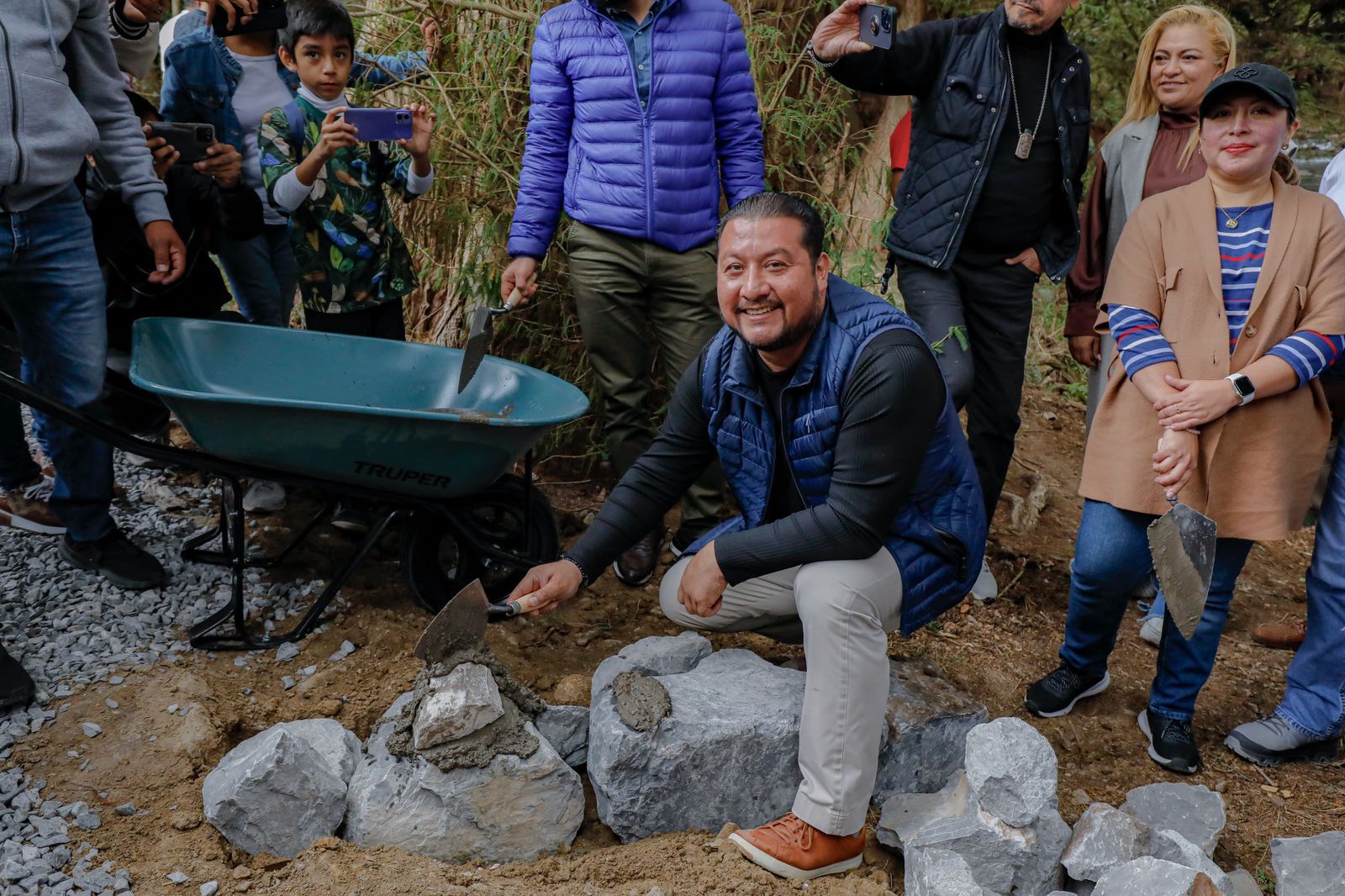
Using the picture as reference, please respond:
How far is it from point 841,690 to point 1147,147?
6.67 feet

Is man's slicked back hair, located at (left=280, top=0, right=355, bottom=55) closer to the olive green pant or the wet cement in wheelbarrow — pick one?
the olive green pant

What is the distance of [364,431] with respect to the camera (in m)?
2.78

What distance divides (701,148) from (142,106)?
1798 mm

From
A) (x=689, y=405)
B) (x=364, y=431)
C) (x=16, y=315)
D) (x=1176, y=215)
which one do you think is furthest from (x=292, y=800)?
(x=1176, y=215)

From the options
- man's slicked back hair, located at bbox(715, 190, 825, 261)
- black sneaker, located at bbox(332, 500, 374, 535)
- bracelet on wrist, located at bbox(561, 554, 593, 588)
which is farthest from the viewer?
black sneaker, located at bbox(332, 500, 374, 535)

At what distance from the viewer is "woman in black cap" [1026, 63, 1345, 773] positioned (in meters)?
2.63

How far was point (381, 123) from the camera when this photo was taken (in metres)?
3.20

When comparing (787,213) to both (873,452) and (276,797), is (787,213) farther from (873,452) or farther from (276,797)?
(276,797)

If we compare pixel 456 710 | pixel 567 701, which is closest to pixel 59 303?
pixel 456 710

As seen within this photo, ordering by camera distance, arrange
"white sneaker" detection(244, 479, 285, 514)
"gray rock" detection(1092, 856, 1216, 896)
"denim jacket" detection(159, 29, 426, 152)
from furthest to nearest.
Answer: "white sneaker" detection(244, 479, 285, 514) < "denim jacket" detection(159, 29, 426, 152) < "gray rock" detection(1092, 856, 1216, 896)

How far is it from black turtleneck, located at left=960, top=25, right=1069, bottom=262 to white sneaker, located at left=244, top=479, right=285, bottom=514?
2.43m

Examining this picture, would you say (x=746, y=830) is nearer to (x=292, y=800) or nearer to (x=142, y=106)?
(x=292, y=800)

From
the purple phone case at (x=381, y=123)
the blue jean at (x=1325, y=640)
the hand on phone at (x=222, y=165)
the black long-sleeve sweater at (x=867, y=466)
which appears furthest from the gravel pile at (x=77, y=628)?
the blue jean at (x=1325, y=640)

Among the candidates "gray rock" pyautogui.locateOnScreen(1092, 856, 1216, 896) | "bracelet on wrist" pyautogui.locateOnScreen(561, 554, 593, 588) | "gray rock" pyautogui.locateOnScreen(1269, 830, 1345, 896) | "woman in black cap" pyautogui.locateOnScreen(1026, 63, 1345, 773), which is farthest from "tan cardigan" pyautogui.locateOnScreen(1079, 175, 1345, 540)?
"bracelet on wrist" pyautogui.locateOnScreen(561, 554, 593, 588)
